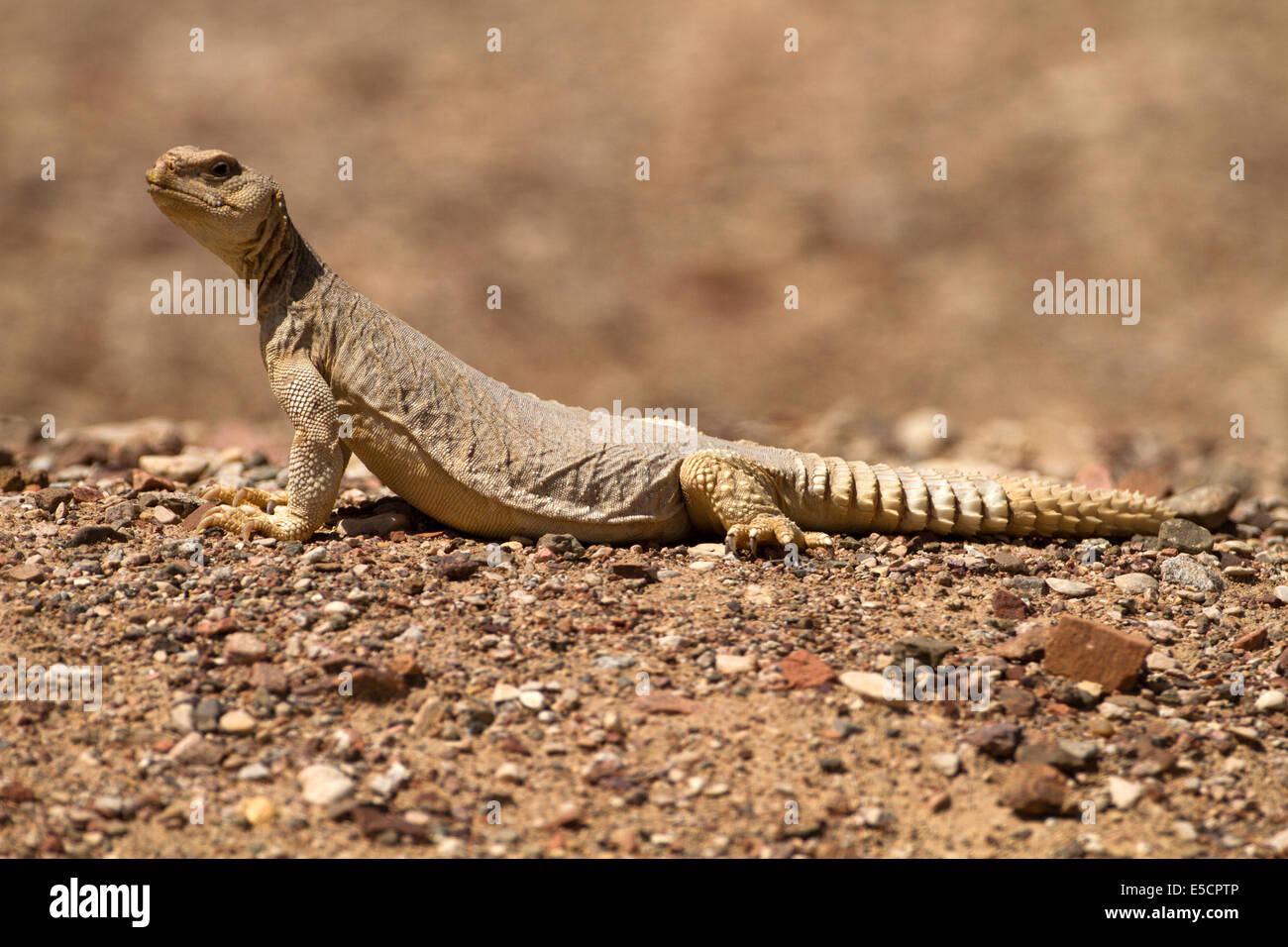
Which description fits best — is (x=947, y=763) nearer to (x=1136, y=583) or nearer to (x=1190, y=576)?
(x=1136, y=583)

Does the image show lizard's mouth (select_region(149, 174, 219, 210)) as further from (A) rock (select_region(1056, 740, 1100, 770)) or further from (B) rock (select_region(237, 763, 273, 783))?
(A) rock (select_region(1056, 740, 1100, 770))

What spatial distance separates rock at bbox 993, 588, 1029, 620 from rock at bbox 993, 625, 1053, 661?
555 millimetres

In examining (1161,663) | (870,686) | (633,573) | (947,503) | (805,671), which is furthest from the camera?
(947,503)

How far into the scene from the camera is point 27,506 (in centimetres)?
804

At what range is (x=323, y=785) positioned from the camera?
4961 mm

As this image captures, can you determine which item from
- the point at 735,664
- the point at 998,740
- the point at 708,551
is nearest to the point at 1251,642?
the point at 998,740

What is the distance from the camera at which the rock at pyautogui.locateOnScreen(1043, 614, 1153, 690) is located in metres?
5.96

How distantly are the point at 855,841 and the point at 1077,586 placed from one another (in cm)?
327

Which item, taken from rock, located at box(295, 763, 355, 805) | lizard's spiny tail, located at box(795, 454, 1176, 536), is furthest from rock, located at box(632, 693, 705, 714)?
lizard's spiny tail, located at box(795, 454, 1176, 536)

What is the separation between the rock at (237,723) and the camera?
532 cm

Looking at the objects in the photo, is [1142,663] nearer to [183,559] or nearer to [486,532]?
[486,532]

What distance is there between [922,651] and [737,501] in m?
1.92

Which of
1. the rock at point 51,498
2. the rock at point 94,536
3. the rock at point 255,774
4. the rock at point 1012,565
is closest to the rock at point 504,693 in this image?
the rock at point 255,774
